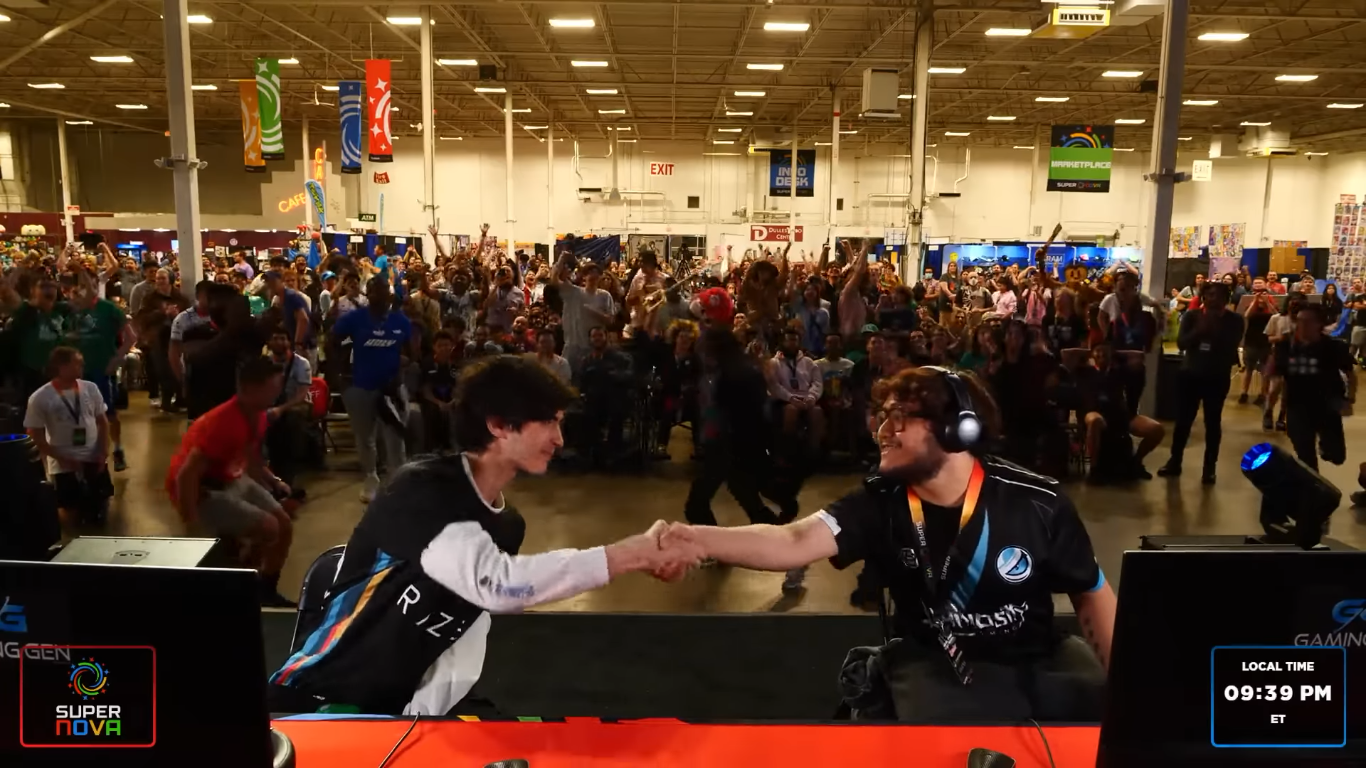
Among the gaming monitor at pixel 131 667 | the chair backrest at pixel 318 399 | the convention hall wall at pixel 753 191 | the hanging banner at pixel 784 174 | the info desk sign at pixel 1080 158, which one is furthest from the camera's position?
the convention hall wall at pixel 753 191

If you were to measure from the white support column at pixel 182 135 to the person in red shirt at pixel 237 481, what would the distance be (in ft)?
16.5

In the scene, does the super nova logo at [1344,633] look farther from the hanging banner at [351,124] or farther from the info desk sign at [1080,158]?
the info desk sign at [1080,158]

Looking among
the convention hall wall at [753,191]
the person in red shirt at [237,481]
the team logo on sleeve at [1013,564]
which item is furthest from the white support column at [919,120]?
the convention hall wall at [753,191]

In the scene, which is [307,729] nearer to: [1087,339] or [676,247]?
[1087,339]

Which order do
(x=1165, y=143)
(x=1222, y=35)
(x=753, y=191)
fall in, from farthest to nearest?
(x=753, y=191) → (x=1222, y=35) → (x=1165, y=143)

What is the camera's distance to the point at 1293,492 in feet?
6.68

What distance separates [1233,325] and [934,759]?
7340 millimetres

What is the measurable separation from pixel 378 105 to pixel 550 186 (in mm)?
17670

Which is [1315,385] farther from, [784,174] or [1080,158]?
[784,174]

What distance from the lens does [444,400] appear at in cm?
748

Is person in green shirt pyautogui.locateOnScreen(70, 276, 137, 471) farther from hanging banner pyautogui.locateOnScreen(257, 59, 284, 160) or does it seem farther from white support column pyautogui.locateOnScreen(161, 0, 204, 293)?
hanging banner pyautogui.locateOnScreen(257, 59, 284, 160)

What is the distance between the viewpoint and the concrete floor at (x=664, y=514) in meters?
5.41

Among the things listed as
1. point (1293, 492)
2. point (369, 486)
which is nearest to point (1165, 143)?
point (369, 486)

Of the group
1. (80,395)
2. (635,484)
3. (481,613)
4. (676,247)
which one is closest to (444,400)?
(635,484)
